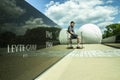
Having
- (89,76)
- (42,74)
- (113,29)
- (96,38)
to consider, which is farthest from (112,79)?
(113,29)

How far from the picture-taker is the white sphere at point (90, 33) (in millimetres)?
34875

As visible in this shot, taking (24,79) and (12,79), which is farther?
(24,79)

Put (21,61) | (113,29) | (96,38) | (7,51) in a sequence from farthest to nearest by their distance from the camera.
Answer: (113,29) < (96,38) < (21,61) < (7,51)

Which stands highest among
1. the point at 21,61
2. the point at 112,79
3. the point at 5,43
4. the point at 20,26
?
the point at 20,26

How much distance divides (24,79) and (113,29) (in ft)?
218

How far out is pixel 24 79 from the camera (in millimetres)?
3289

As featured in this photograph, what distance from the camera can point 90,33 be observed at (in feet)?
115

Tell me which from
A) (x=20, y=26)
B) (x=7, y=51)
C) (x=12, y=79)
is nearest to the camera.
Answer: (x=12, y=79)

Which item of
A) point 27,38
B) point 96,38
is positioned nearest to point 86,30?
point 96,38

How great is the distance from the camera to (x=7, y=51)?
3146mm

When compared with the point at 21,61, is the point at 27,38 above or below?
above

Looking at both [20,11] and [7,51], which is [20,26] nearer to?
[20,11]

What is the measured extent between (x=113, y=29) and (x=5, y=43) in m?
66.9

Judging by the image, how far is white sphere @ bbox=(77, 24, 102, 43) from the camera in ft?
114
